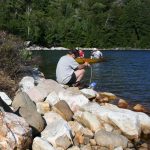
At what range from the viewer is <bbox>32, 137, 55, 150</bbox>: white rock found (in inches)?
404

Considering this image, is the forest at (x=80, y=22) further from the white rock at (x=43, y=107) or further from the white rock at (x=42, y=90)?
the white rock at (x=43, y=107)

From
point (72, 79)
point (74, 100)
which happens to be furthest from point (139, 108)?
point (74, 100)

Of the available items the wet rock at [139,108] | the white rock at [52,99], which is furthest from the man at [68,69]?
the white rock at [52,99]

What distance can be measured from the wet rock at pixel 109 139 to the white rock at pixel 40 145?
1.49 m

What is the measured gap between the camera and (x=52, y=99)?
13828 mm

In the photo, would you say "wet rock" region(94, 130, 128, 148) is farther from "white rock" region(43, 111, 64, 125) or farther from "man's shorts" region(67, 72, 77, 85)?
"man's shorts" region(67, 72, 77, 85)

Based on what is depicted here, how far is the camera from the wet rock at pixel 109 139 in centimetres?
1116

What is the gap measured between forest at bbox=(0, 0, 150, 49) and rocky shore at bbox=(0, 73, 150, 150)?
81521 millimetres

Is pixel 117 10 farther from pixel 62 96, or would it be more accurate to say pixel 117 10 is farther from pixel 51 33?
pixel 62 96

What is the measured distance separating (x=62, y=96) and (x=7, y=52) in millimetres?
3593

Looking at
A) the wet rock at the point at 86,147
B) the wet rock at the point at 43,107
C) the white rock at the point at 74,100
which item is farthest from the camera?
the white rock at the point at 74,100

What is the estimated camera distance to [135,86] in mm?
25203

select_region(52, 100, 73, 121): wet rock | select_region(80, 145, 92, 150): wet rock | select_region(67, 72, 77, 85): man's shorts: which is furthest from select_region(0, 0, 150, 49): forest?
select_region(80, 145, 92, 150): wet rock

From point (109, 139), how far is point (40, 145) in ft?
6.25
